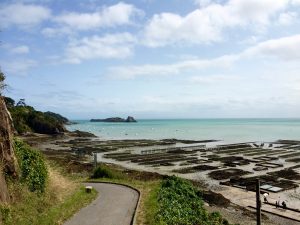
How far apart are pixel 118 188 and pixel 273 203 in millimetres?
14410

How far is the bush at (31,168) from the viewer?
811 inches

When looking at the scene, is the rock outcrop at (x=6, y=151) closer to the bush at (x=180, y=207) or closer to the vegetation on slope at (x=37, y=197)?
the vegetation on slope at (x=37, y=197)

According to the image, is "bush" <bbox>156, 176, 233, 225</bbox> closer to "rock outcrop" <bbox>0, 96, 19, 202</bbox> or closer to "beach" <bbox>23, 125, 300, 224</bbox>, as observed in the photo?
"beach" <bbox>23, 125, 300, 224</bbox>

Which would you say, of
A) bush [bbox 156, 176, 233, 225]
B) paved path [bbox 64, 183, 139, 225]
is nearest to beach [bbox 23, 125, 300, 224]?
bush [bbox 156, 176, 233, 225]

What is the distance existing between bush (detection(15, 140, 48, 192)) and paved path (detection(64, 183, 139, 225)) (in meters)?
2.90

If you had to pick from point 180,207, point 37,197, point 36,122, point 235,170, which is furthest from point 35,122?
point 180,207

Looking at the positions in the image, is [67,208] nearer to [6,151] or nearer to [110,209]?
[110,209]

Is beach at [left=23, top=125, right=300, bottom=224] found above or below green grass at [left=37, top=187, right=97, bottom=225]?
below

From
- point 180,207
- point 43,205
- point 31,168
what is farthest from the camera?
point 180,207

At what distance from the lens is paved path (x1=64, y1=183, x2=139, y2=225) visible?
1845 cm

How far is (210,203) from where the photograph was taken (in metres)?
32.9

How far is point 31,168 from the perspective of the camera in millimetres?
21391

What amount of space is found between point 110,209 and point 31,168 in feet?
16.7

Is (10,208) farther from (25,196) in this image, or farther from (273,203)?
(273,203)
